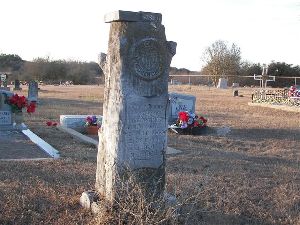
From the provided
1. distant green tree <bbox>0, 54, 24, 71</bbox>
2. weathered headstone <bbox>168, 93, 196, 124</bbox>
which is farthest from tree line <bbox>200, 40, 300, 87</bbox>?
weathered headstone <bbox>168, 93, 196, 124</bbox>

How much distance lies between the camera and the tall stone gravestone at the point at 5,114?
1147 cm

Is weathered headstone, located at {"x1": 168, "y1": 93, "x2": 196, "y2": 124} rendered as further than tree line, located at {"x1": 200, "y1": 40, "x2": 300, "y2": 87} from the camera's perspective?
No

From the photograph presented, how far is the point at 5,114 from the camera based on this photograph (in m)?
11.6

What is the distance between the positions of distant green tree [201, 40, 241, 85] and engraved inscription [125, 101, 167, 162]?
167 feet

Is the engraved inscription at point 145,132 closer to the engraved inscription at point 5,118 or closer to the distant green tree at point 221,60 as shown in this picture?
the engraved inscription at point 5,118

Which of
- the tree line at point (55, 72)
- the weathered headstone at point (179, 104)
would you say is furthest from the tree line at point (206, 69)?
the weathered headstone at point (179, 104)

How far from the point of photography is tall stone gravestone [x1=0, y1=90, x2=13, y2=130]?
11.5m

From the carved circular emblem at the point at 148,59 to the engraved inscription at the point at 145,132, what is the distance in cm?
32

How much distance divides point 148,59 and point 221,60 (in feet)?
177

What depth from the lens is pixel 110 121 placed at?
5.09 m

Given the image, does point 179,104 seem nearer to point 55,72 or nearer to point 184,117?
point 184,117

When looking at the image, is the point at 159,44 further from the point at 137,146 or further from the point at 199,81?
the point at 199,81

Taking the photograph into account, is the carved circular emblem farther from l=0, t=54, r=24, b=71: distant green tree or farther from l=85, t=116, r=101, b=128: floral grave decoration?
l=0, t=54, r=24, b=71: distant green tree

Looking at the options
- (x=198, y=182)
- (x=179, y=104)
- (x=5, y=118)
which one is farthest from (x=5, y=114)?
(x=198, y=182)
